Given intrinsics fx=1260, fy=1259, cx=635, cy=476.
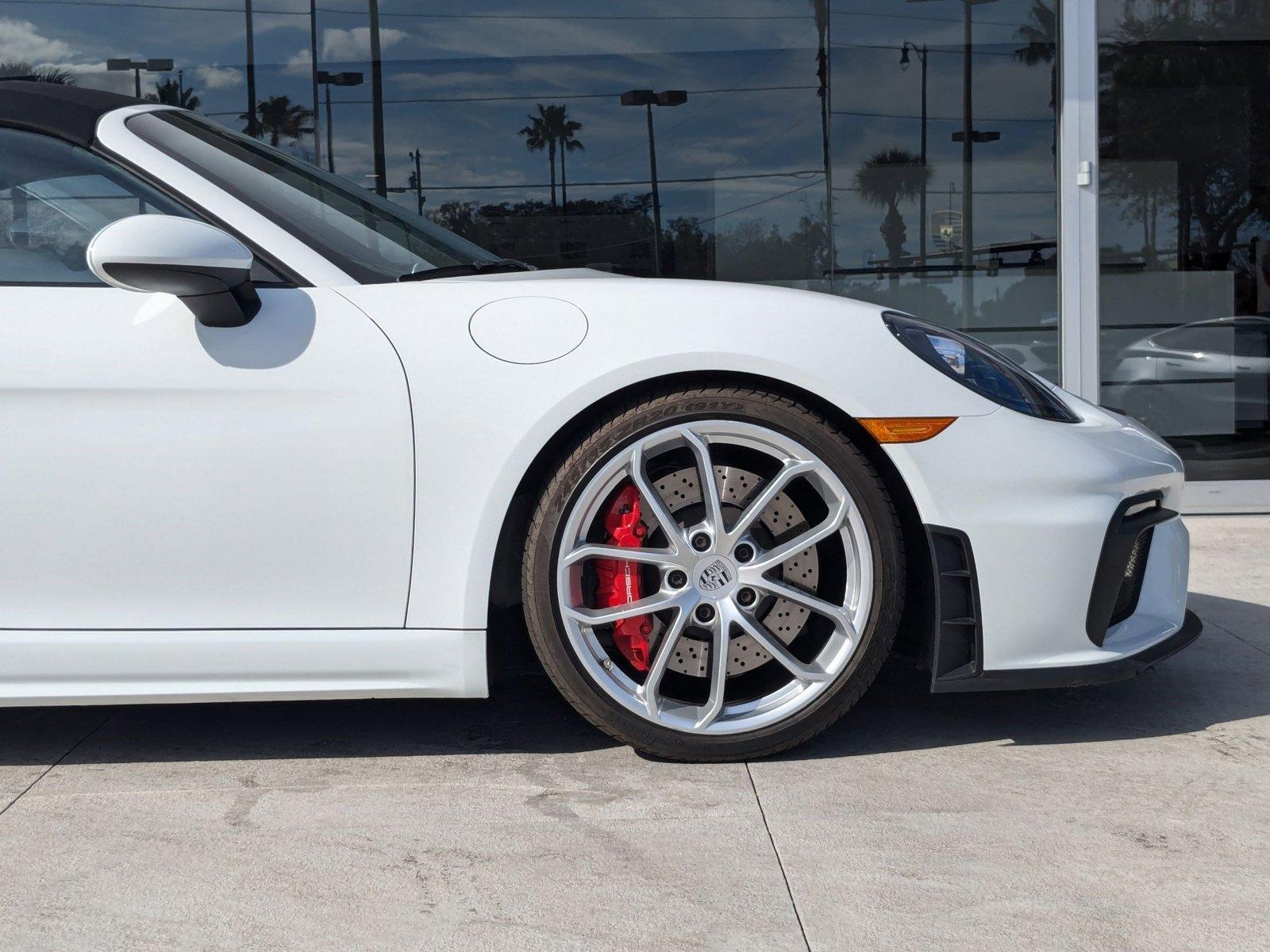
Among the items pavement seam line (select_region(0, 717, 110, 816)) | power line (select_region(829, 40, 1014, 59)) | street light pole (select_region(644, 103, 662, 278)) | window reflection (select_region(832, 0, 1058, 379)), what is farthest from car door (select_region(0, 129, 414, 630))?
power line (select_region(829, 40, 1014, 59))

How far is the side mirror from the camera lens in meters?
2.33

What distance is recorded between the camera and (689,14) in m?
7.09

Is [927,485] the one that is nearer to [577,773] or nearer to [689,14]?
[577,773]

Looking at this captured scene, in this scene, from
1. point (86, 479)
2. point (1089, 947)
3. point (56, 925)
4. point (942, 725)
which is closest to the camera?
point (1089, 947)

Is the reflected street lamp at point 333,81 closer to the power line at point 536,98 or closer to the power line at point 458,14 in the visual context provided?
the power line at point 536,98

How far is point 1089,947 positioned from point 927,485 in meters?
0.97

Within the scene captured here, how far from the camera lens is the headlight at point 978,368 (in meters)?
2.60

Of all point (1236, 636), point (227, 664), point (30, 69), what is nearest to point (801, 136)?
point (1236, 636)

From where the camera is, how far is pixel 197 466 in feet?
8.01

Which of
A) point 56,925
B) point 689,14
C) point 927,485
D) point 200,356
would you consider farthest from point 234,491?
point 689,14

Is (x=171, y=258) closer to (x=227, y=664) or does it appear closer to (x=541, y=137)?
(x=227, y=664)

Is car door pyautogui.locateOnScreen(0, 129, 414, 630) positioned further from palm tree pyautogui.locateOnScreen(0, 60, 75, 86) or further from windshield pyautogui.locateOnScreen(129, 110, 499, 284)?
palm tree pyautogui.locateOnScreen(0, 60, 75, 86)

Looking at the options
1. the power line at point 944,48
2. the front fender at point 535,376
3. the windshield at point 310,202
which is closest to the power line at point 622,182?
the power line at point 944,48

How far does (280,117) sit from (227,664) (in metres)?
5.27
